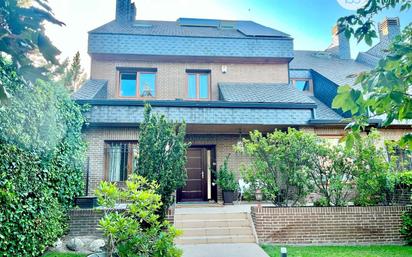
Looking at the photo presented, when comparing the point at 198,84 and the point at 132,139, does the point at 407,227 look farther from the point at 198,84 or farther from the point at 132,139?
the point at 198,84

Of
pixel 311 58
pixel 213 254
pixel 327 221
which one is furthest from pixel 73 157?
pixel 311 58

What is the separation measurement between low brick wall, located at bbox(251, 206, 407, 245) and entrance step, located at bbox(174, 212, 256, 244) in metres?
0.38

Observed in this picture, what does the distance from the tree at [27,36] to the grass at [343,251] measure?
5.58 metres

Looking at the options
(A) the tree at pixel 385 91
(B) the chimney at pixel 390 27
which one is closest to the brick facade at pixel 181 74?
(B) the chimney at pixel 390 27

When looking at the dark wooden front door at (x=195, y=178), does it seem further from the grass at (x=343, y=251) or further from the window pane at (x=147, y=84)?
the grass at (x=343, y=251)

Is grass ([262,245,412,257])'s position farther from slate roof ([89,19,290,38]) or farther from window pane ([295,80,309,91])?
slate roof ([89,19,290,38])

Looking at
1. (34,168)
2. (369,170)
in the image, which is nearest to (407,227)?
(369,170)

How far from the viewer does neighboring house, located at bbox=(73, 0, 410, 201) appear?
9.91 metres

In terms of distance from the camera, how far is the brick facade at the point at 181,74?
12.3 meters

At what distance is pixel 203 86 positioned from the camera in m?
12.8

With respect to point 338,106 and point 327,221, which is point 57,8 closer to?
point 338,106

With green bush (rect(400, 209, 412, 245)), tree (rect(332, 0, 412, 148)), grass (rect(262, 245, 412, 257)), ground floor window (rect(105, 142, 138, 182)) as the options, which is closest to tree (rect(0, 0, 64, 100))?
tree (rect(332, 0, 412, 148))

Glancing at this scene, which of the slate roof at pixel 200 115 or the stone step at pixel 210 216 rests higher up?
the slate roof at pixel 200 115

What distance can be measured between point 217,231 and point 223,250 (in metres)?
0.95
